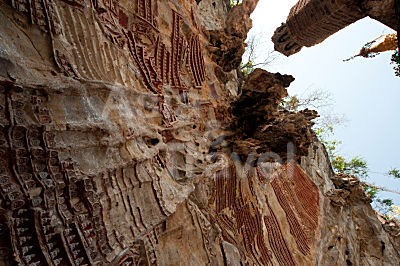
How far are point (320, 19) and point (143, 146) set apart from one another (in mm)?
6694

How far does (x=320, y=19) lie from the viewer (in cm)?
632

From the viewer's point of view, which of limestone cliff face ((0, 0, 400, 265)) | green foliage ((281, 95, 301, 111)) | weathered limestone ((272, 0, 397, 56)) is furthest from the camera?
green foliage ((281, 95, 301, 111))

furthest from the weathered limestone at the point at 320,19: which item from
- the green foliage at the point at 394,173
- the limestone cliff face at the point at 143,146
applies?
the green foliage at the point at 394,173

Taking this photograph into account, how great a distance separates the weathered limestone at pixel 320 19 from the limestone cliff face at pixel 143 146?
7.12ft

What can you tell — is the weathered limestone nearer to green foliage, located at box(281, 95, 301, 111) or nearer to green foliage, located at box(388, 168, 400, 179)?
green foliage, located at box(281, 95, 301, 111)

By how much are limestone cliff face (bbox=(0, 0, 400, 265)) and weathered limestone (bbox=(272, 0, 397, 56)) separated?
2.17 meters

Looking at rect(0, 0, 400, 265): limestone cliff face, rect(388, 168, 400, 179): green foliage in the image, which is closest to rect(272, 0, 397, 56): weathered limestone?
rect(0, 0, 400, 265): limestone cliff face

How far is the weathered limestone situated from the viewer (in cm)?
470

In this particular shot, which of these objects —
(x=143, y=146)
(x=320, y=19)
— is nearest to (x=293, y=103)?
(x=320, y=19)

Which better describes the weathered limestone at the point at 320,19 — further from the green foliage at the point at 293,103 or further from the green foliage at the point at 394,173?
the green foliage at the point at 394,173

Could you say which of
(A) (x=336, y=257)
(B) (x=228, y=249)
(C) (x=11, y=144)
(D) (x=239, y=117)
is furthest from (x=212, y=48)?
(A) (x=336, y=257)

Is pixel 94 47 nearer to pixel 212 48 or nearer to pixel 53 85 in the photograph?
pixel 53 85

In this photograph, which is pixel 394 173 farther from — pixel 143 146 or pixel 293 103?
pixel 143 146

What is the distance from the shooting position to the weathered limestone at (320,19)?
4699 mm
